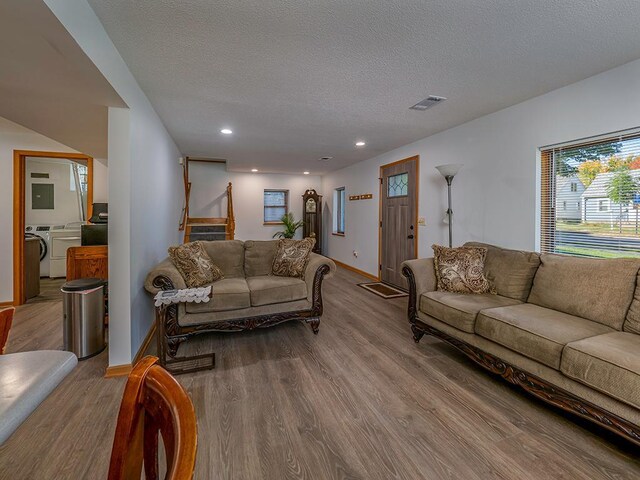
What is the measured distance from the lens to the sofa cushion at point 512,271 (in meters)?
2.60

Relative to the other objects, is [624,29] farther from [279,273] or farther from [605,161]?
[279,273]

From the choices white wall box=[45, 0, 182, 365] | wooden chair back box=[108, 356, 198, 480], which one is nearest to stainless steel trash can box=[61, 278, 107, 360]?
white wall box=[45, 0, 182, 365]

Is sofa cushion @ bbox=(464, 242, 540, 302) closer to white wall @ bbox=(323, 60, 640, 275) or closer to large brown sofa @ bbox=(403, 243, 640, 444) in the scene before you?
large brown sofa @ bbox=(403, 243, 640, 444)

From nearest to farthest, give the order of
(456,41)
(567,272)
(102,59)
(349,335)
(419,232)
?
1. (102,59)
2. (456,41)
3. (567,272)
4. (349,335)
5. (419,232)

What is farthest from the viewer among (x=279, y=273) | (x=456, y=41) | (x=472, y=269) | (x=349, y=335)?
(x=279, y=273)

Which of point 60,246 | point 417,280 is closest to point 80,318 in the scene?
point 417,280

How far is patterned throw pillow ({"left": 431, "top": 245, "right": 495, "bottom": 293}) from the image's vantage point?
280 centimetres

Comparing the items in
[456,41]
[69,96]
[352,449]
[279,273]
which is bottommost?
[352,449]

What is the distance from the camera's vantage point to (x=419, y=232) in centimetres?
449

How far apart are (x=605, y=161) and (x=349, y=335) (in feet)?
8.94

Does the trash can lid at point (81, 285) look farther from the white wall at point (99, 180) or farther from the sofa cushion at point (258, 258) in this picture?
the white wall at point (99, 180)

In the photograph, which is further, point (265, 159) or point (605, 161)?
point (265, 159)

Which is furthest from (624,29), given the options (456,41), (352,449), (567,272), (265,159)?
(265,159)

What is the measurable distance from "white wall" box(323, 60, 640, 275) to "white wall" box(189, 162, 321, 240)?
359 centimetres
